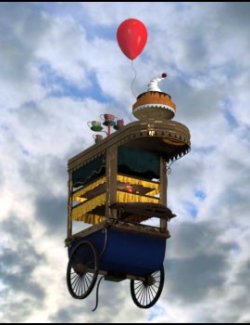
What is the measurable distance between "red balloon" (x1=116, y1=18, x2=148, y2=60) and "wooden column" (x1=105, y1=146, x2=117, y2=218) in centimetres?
455

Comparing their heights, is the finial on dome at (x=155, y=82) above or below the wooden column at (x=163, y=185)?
above

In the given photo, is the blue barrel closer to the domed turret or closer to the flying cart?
the flying cart

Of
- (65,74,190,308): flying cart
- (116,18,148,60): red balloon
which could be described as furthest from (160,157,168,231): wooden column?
(116,18,148,60): red balloon

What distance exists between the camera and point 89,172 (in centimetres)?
4066

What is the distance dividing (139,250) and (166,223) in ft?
6.48

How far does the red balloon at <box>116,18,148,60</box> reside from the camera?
38000mm

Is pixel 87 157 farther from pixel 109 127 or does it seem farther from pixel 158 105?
pixel 158 105

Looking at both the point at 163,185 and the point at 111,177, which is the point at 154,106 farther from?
the point at 111,177

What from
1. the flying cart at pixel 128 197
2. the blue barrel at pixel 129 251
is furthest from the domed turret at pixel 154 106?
the blue barrel at pixel 129 251

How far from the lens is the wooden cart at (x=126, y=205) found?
125ft

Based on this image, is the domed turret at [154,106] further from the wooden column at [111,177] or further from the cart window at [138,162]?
the wooden column at [111,177]

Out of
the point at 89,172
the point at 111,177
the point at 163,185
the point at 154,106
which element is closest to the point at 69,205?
the point at 89,172

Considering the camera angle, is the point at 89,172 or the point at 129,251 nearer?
the point at 129,251

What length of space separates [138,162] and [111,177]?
67.3 inches
